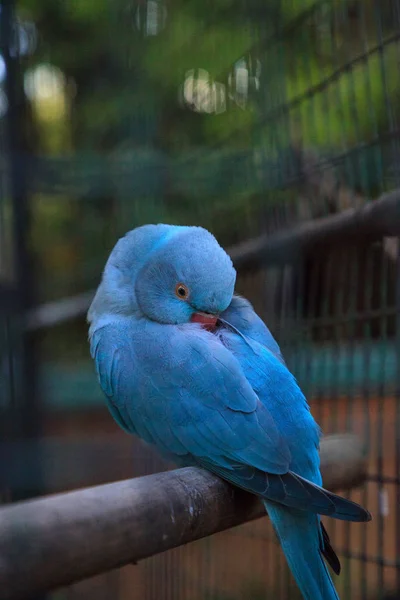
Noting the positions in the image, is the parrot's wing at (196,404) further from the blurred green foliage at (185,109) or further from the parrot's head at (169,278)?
the blurred green foliage at (185,109)

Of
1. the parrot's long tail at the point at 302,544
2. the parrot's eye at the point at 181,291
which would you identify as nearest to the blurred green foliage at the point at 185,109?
the parrot's eye at the point at 181,291

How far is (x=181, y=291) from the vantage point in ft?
2.79

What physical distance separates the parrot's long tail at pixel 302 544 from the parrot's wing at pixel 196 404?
0.04 metres

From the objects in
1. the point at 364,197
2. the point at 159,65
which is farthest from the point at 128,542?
the point at 364,197

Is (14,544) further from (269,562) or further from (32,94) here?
(269,562)

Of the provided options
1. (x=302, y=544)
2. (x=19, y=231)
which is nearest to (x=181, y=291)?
(x=302, y=544)

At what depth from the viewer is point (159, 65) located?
1.90 feet

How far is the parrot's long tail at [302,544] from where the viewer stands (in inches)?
25.5

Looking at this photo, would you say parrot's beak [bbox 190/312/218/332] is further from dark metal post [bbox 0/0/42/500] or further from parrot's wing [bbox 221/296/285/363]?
dark metal post [bbox 0/0/42/500]

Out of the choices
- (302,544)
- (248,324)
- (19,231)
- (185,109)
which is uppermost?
(185,109)

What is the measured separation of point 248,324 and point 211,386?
0.14 metres

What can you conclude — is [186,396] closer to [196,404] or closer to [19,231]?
[196,404]

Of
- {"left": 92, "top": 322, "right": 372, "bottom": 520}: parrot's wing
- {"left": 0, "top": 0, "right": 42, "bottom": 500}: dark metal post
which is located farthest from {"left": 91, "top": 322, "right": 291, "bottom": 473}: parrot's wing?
{"left": 0, "top": 0, "right": 42, "bottom": 500}: dark metal post

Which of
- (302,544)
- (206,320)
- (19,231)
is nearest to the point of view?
(19,231)
